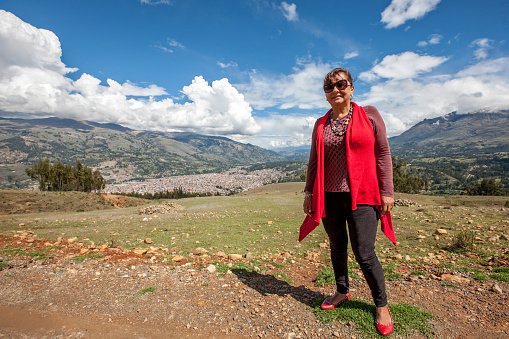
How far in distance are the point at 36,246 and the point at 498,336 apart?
35.6 feet

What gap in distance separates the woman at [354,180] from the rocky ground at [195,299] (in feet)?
2.80

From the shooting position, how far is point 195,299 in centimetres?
412

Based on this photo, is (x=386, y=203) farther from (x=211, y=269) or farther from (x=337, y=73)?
(x=211, y=269)

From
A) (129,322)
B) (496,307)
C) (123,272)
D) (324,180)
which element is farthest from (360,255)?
(123,272)

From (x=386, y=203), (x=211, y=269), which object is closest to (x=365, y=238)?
(x=386, y=203)

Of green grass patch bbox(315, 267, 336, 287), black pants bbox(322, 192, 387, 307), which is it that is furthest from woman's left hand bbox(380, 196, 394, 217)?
green grass patch bbox(315, 267, 336, 287)

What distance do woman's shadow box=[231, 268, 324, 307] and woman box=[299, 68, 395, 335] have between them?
549 millimetres

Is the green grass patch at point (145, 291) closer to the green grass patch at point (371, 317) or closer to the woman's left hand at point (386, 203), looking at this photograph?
the green grass patch at point (371, 317)

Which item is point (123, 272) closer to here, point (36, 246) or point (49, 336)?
point (49, 336)

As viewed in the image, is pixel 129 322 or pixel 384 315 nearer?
pixel 384 315

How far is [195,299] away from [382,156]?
403 cm

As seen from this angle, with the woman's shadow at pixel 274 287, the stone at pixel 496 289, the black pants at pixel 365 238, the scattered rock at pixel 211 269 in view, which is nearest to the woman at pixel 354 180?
the black pants at pixel 365 238

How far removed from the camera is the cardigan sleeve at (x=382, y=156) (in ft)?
11.0

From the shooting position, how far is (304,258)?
22.6 ft
